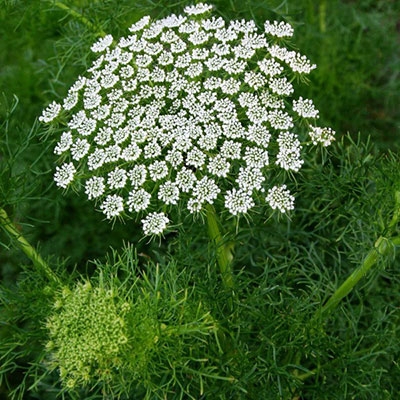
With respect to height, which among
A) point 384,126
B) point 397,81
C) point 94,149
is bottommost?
point 384,126

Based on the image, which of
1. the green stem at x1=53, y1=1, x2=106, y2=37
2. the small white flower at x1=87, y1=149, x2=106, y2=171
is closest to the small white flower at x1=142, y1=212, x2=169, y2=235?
the small white flower at x1=87, y1=149, x2=106, y2=171

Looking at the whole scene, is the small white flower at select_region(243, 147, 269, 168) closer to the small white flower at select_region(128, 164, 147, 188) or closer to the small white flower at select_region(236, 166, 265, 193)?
the small white flower at select_region(236, 166, 265, 193)

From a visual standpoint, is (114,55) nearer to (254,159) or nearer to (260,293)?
(254,159)

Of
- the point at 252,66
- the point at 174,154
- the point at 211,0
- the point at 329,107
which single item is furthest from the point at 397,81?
the point at 174,154

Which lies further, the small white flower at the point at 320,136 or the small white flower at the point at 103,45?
the small white flower at the point at 103,45

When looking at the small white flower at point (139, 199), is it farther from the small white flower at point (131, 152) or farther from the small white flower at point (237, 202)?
the small white flower at point (237, 202)

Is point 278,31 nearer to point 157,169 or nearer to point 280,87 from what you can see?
point 280,87

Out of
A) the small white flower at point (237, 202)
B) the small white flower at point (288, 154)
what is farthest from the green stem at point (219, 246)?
the small white flower at point (288, 154)
